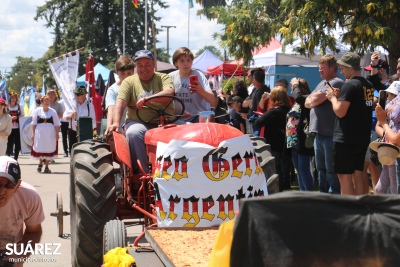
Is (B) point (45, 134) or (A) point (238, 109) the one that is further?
(B) point (45, 134)

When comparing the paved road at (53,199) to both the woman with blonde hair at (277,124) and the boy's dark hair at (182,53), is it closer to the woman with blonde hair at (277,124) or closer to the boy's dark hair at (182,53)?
the boy's dark hair at (182,53)

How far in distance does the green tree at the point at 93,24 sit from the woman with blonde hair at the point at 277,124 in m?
50.8

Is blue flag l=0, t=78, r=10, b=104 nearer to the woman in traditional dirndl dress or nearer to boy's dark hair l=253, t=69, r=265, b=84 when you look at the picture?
the woman in traditional dirndl dress

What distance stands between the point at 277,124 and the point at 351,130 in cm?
300

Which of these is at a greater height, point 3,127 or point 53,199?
point 3,127

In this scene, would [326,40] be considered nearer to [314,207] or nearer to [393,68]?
[393,68]

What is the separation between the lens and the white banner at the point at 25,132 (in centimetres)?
2133

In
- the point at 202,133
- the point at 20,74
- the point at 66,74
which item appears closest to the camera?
the point at 202,133

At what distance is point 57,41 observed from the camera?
64188 millimetres

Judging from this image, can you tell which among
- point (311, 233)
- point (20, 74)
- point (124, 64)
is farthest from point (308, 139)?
point (20, 74)

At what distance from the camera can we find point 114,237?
19.7 feet

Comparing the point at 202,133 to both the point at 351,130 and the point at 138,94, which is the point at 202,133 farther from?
the point at 351,130

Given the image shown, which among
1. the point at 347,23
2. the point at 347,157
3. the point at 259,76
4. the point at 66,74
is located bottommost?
the point at 347,157

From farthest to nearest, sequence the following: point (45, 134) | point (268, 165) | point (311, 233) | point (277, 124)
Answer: point (45, 134) < point (277, 124) < point (268, 165) < point (311, 233)
